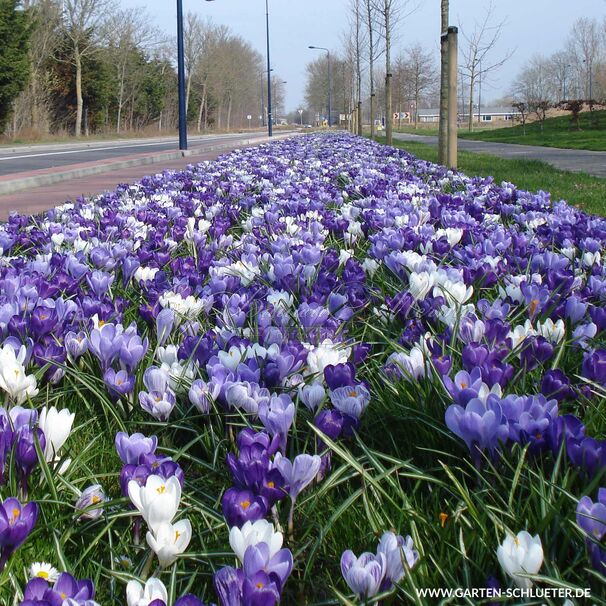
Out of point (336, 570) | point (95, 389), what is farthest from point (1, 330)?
point (336, 570)

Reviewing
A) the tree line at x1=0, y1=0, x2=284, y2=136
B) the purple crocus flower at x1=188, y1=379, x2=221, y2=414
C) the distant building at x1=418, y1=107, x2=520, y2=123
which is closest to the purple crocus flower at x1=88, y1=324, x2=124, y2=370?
the purple crocus flower at x1=188, y1=379, x2=221, y2=414

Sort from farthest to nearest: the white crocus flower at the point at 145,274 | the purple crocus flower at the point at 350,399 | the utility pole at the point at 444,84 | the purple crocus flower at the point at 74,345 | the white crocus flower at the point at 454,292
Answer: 1. the utility pole at the point at 444,84
2. the white crocus flower at the point at 145,274
3. the white crocus flower at the point at 454,292
4. the purple crocus flower at the point at 74,345
5. the purple crocus flower at the point at 350,399

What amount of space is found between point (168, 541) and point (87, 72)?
51068mm

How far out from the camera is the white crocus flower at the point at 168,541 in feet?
3.67

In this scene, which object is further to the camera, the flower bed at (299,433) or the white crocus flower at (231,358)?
the white crocus flower at (231,358)

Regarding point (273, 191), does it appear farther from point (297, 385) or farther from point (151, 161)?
point (151, 161)

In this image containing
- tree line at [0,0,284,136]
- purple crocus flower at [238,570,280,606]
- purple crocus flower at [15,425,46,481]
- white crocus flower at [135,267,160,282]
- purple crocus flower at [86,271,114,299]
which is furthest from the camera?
tree line at [0,0,284,136]

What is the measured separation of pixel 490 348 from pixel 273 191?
177 inches

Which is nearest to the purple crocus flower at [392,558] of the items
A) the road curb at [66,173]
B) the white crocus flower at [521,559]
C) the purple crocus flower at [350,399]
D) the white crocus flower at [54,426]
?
the white crocus flower at [521,559]

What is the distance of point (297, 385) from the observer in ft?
5.95

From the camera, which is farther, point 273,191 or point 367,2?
point 367,2

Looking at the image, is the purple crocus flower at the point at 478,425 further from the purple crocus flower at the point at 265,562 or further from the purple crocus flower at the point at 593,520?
the purple crocus flower at the point at 265,562

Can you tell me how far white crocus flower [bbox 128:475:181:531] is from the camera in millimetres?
1137

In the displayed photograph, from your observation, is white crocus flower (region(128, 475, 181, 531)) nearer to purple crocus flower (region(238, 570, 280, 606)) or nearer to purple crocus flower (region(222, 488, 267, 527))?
purple crocus flower (region(222, 488, 267, 527))
